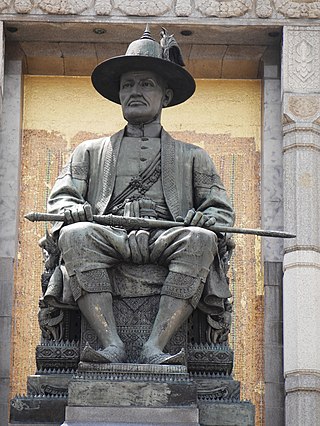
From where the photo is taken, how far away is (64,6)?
15.4 meters

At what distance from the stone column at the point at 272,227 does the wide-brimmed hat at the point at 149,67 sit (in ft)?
13.9

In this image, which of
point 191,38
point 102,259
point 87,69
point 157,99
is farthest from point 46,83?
point 102,259

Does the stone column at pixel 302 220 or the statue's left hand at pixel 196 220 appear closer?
the statue's left hand at pixel 196 220

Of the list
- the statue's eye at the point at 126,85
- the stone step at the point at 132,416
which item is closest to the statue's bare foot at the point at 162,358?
the stone step at the point at 132,416

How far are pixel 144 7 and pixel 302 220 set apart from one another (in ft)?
9.30

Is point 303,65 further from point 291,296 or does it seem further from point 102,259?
point 102,259

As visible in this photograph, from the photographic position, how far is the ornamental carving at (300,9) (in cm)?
1534

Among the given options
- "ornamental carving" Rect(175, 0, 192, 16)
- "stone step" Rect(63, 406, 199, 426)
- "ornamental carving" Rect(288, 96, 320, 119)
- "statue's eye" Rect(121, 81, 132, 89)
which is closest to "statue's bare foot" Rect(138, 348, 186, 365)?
"stone step" Rect(63, 406, 199, 426)

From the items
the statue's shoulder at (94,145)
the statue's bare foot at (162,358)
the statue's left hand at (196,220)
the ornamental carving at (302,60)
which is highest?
the ornamental carving at (302,60)

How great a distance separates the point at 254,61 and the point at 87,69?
1797 mm

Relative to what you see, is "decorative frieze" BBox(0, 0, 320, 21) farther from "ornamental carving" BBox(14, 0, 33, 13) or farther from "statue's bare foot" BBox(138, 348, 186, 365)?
"statue's bare foot" BBox(138, 348, 186, 365)

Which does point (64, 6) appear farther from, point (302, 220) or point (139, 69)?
point (139, 69)

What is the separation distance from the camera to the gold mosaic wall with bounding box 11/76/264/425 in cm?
1467

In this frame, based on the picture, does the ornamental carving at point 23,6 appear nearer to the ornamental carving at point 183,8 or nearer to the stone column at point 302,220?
the ornamental carving at point 183,8
